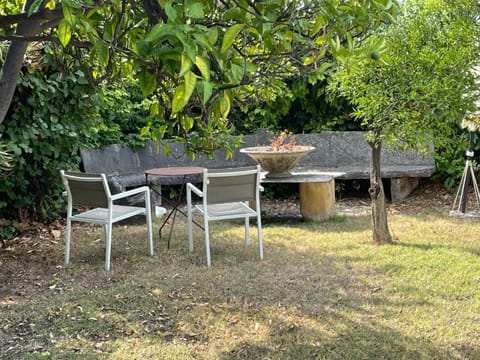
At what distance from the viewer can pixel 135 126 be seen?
780cm

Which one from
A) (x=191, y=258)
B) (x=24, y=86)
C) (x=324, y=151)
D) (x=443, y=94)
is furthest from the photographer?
(x=324, y=151)

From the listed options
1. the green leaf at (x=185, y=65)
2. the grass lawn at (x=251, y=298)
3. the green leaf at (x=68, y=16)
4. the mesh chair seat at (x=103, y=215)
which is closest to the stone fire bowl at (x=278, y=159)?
the grass lawn at (x=251, y=298)

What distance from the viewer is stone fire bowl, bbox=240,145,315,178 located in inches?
238

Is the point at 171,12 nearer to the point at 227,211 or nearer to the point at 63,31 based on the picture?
the point at 63,31

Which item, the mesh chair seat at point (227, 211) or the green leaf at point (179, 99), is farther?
the mesh chair seat at point (227, 211)

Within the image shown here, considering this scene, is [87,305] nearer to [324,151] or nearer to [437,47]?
[437,47]

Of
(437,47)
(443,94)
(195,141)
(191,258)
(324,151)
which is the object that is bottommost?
(191,258)

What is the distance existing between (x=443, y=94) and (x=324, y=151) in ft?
13.0

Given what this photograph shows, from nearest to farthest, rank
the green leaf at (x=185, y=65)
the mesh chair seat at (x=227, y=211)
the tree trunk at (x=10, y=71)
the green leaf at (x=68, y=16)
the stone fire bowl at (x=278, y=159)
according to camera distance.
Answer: the green leaf at (x=185, y=65)
the green leaf at (x=68, y=16)
the tree trunk at (x=10, y=71)
the mesh chair seat at (x=227, y=211)
the stone fire bowl at (x=278, y=159)

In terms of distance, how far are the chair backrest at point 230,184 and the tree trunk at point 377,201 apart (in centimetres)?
109

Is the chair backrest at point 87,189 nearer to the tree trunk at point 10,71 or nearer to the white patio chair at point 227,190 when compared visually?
the white patio chair at point 227,190

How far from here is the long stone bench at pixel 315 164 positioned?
236 inches

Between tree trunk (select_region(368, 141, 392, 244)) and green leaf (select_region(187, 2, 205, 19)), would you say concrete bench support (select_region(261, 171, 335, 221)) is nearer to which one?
tree trunk (select_region(368, 141, 392, 244))

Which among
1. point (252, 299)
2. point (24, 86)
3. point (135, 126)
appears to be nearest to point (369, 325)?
point (252, 299)
